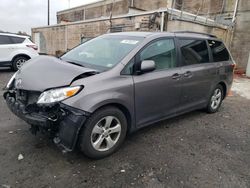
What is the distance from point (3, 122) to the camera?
390cm

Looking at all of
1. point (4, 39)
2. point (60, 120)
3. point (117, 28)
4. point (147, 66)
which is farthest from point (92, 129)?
point (117, 28)

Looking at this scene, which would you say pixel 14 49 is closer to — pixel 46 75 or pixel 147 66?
pixel 46 75

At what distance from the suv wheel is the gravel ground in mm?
894

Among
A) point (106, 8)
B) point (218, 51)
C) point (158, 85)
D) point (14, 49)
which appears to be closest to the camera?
point (158, 85)

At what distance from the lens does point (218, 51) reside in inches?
191

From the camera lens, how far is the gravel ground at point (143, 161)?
2.46m

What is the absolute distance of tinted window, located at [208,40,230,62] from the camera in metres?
4.65

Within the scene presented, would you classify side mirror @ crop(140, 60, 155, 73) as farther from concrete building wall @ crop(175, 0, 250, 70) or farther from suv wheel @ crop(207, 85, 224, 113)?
concrete building wall @ crop(175, 0, 250, 70)

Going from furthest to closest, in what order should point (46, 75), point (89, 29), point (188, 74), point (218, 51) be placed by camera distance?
point (89, 29) → point (218, 51) → point (188, 74) → point (46, 75)

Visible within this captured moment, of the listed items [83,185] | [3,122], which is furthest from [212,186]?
[3,122]

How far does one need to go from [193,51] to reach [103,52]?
69.4 inches

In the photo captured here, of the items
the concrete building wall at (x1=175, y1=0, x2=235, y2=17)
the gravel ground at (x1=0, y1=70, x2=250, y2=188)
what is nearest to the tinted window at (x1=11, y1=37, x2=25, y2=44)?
the gravel ground at (x1=0, y1=70, x2=250, y2=188)

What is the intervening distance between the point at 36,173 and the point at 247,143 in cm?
A: 320

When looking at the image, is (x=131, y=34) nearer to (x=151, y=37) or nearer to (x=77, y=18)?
(x=151, y=37)
